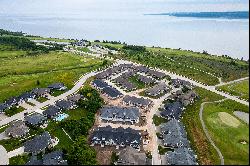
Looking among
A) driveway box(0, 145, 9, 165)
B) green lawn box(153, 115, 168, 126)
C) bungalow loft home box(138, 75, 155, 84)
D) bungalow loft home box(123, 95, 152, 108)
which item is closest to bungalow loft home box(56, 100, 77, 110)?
bungalow loft home box(123, 95, 152, 108)

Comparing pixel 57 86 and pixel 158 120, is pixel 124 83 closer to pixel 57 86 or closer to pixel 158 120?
pixel 57 86

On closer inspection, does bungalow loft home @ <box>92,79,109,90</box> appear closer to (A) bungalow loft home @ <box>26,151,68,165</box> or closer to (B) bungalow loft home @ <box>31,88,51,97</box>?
(B) bungalow loft home @ <box>31,88,51,97</box>

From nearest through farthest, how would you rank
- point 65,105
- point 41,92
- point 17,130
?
point 17,130 → point 65,105 → point 41,92

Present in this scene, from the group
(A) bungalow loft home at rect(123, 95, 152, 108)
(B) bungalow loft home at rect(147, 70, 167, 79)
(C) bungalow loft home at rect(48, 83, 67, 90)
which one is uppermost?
(B) bungalow loft home at rect(147, 70, 167, 79)

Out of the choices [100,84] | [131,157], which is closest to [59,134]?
[131,157]

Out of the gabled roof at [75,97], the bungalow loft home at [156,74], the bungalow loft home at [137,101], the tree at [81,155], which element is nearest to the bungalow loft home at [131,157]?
the tree at [81,155]

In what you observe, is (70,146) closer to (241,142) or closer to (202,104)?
(241,142)
